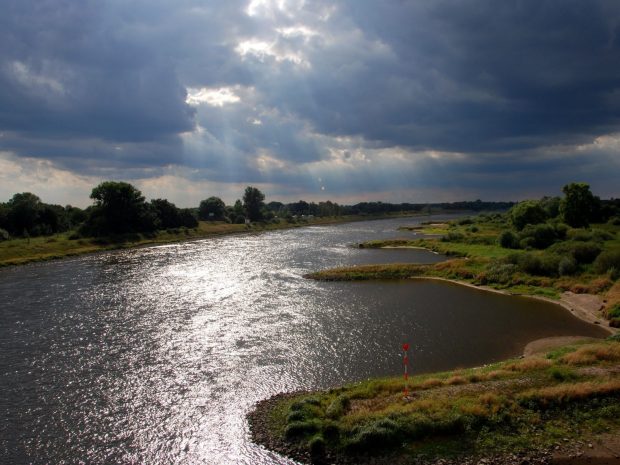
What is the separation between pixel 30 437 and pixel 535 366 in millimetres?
29204

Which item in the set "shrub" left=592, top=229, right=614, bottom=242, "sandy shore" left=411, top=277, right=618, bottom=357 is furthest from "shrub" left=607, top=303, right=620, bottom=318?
"shrub" left=592, top=229, right=614, bottom=242

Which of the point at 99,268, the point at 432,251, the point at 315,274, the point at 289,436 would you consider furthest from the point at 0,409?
the point at 432,251

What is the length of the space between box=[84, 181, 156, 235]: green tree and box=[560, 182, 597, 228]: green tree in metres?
124

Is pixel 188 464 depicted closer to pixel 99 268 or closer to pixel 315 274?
pixel 315 274

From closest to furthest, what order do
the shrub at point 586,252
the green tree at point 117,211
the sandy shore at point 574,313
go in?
the sandy shore at point 574,313
the shrub at point 586,252
the green tree at point 117,211

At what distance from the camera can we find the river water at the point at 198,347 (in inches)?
887

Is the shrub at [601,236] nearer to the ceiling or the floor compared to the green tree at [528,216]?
nearer to the floor

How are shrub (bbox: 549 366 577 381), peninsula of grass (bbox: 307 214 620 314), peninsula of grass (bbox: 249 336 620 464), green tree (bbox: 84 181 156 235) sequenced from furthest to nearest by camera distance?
1. green tree (bbox: 84 181 156 235)
2. peninsula of grass (bbox: 307 214 620 314)
3. shrub (bbox: 549 366 577 381)
4. peninsula of grass (bbox: 249 336 620 464)

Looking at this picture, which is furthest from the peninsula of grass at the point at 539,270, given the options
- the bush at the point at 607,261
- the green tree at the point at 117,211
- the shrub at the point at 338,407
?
the green tree at the point at 117,211

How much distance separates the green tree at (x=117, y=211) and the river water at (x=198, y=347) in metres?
62.4

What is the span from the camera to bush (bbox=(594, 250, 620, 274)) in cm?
5369

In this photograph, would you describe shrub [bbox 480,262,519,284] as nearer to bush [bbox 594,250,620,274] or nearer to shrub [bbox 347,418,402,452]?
bush [bbox 594,250,620,274]

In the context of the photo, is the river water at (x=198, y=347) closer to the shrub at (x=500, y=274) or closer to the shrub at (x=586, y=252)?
the shrub at (x=500, y=274)

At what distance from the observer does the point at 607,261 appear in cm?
5412
